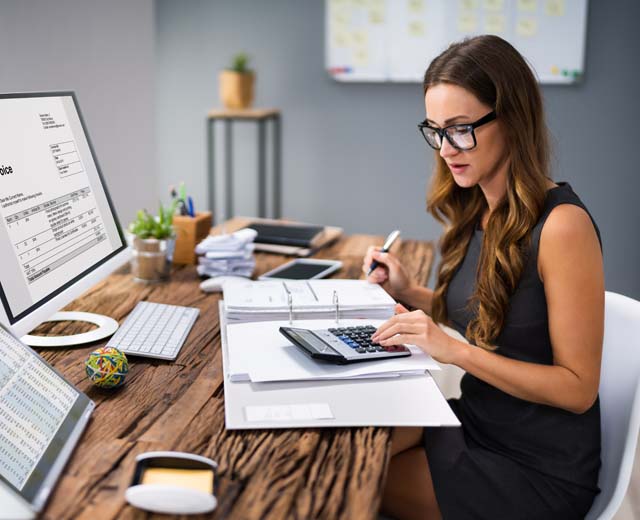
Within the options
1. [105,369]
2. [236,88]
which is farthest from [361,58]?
[105,369]

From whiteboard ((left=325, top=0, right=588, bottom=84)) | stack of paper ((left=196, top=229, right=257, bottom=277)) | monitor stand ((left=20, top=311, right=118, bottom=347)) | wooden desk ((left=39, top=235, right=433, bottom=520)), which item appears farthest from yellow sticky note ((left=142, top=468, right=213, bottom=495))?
whiteboard ((left=325, top=0, right=588, bottom=84))

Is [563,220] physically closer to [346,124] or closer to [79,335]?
[79,335]

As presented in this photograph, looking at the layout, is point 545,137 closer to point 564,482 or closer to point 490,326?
point 490,326

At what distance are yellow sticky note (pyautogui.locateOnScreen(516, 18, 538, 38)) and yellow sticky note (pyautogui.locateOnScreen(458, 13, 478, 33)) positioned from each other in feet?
0.72

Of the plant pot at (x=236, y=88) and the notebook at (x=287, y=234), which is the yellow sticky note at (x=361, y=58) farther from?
the notebook at (x=287, y=234)

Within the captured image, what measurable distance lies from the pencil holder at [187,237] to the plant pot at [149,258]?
146 mm

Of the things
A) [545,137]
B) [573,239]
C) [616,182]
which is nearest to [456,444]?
[573,239]

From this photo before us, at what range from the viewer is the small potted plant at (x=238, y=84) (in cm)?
398

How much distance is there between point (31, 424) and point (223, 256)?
3.01ft

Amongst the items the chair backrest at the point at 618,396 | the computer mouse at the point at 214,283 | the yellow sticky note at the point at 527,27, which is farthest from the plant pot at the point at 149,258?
the yellow sticky note at the point at 527,27

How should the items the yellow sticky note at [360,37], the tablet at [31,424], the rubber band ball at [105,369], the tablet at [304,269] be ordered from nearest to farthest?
the tablet at [31,424], the rubber band ball at [105,369], the tablet at [304,269], the yellow sticky note at [360,37]

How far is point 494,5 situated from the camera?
381cm

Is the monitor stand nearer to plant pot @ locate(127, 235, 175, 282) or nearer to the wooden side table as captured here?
plant pot @ locate(127, 235, 175, 282)

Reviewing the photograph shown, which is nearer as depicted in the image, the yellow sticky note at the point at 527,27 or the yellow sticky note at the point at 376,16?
the yellow sticky note at the point at 527,27
